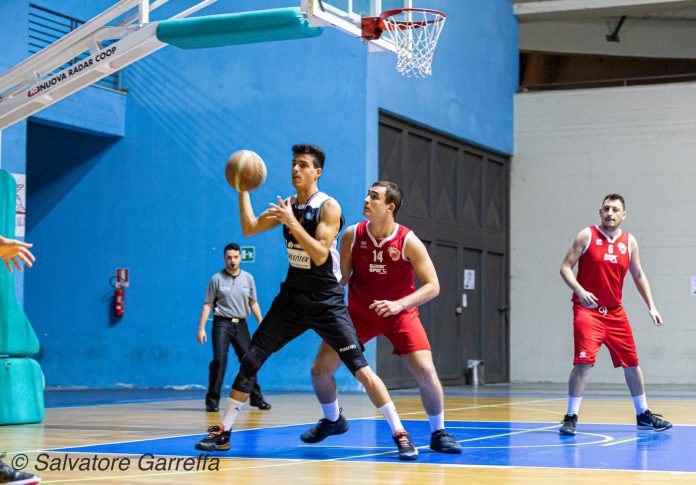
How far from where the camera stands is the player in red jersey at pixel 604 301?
9.09 metres

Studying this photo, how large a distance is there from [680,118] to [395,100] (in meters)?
6.33

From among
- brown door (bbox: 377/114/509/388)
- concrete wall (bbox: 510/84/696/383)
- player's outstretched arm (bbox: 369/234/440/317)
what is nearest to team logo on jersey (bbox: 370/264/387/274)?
player's outstretched arm (bbox: 369/234/440/317)

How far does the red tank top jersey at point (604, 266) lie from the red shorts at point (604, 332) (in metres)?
0.09

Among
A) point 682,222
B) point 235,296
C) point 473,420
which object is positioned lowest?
point 473,420

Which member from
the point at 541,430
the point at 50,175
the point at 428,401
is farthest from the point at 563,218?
the point at 428,401

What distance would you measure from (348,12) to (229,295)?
11.6ft

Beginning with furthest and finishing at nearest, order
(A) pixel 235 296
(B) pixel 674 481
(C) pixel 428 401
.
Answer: (A) pixel 235 296
(C) pixel 428 401
(B) pixel 674 481

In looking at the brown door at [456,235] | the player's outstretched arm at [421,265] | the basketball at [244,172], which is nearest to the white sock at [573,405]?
the player's outstretched arm at [421,265]

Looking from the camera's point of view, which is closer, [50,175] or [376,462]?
[376,462]

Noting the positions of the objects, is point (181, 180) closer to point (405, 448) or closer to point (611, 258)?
point (611, 258)

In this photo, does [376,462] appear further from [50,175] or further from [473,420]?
[50,175]

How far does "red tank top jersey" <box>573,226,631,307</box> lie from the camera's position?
926cm

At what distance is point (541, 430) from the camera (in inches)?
370

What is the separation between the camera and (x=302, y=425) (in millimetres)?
9961
